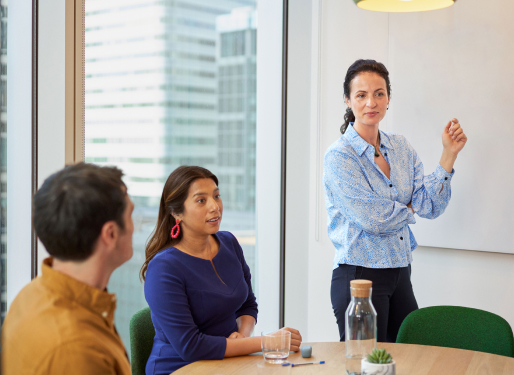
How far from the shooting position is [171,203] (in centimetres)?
226

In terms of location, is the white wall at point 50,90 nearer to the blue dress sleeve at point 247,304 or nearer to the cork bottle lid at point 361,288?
the blue dress sleeve at point 247,304

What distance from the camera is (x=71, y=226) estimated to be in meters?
1.16

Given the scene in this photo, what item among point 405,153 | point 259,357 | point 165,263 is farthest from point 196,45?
point 259,357

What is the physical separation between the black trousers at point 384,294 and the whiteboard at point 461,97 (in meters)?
0.79

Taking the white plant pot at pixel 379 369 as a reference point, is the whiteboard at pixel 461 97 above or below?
above

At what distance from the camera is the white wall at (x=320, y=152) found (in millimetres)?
3461

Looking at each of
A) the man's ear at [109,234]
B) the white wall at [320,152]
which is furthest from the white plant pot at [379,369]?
the white wall at [320,152]

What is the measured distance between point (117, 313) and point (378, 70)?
6.41 feet

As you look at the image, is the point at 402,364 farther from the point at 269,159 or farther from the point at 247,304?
the point at 269,159

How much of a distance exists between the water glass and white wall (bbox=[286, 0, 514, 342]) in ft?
6.25

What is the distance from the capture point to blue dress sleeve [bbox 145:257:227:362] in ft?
6.34

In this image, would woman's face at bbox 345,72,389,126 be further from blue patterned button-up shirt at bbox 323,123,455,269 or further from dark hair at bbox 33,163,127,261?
dark hair at bbox 33,163,127,261

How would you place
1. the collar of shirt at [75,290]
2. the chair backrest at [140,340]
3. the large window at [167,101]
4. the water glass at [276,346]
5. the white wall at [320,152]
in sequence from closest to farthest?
1. the collar of shirt at [75,290]
2. the water glass at [276,346]
3. the chair backrest at [140,340]
4. the large window at [167,101]
5. the white wall at [320,152]

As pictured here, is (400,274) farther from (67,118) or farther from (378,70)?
(67,118)
